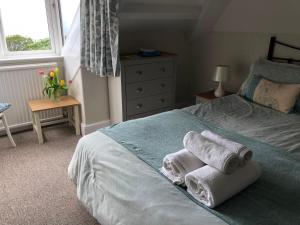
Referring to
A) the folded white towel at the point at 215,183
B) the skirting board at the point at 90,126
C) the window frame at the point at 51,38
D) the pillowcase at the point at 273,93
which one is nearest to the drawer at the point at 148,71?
the skirting board at the point at 90,126

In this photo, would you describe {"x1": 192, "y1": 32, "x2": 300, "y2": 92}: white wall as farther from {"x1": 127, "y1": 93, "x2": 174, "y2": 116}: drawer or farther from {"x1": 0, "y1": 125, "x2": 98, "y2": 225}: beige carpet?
{"x1": 0, "y1": 125, "x2": 98, "y2": 225}: beige carpet

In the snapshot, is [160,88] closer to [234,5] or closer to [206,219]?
[234,5]

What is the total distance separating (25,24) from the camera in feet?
10.2

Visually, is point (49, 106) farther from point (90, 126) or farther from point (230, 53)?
point (230, 53)

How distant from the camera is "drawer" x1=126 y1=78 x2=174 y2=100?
2781 mm

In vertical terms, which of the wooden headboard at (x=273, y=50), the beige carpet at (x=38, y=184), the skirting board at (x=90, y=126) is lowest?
the beige carpet at (x=38, y=184)

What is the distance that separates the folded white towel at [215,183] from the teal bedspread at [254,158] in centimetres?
3

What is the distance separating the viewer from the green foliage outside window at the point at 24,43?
3.06 m

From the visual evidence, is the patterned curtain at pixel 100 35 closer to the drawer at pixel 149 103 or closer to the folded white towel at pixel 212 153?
the drawer at pixel 149 103

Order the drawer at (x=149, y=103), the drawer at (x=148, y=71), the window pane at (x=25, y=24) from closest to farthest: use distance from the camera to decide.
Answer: the drawer at (x=148, y=71) < the drawer at (x=149, y=103) < the window pane at (x=25, y=24)

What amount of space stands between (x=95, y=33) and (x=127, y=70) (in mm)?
486

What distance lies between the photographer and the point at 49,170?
2.39m

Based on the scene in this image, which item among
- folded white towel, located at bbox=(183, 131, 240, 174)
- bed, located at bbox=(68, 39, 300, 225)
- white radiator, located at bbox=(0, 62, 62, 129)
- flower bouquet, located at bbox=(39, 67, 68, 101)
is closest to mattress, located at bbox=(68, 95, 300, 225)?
bed, located at bbox=(68, 39, 300, 225)

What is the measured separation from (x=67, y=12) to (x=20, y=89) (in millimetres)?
1081
